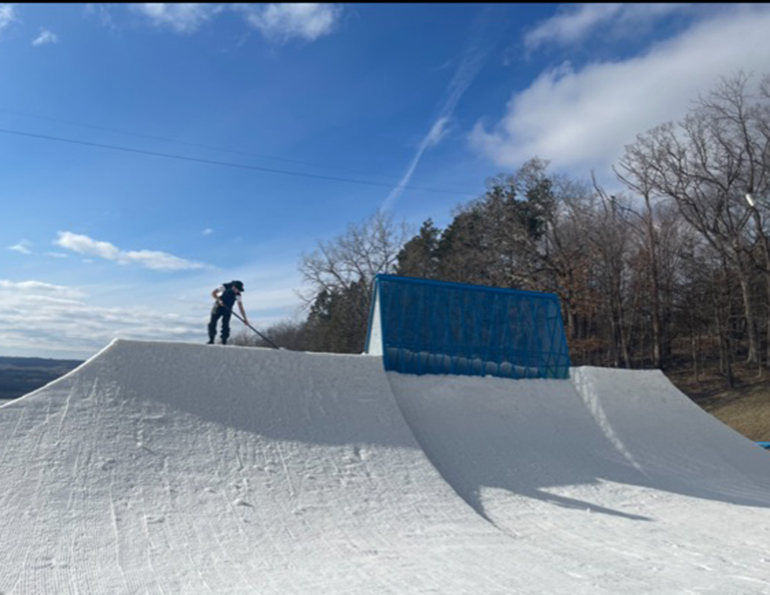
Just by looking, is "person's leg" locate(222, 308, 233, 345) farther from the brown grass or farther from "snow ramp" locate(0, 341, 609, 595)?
the brown grass

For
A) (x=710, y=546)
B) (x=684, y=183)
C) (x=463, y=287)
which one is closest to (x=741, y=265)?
(x=684, y=183)

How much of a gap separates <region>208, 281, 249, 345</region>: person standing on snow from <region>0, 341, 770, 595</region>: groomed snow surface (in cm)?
226

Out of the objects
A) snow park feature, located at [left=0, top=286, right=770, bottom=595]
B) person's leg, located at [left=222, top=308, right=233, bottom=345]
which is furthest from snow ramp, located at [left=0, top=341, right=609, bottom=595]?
person's leg, located at [left=222, top=308, right=233, bottom=345]

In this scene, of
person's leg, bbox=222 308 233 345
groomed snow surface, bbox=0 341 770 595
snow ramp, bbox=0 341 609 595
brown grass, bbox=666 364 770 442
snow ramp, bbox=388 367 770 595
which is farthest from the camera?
brown grass, bbox=666 364 770 442

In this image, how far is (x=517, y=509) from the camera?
372 inches

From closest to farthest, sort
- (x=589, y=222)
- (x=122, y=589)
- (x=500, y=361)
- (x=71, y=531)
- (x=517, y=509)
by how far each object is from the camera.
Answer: (x=122, y=589) < (x=71, y=531) < (x=517, y=509) < (x=500, y=361) < (x=589, y=222)

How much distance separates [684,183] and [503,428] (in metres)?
25.9

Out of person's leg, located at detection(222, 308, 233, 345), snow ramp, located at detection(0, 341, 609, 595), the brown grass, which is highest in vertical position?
person's leg, located at detection(222, 308, 233, 345)

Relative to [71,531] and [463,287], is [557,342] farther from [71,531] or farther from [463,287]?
[71,531]

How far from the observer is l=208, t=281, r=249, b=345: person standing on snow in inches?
519

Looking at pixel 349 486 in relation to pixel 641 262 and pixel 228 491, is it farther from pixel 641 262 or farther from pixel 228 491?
pixel 641 262

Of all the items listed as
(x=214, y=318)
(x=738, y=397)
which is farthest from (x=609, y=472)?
(x=738, y=397)

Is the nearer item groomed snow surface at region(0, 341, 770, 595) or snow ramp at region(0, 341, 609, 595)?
snow ramp at region(0, 341, 609, 595)

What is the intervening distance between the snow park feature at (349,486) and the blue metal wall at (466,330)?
23 cm
